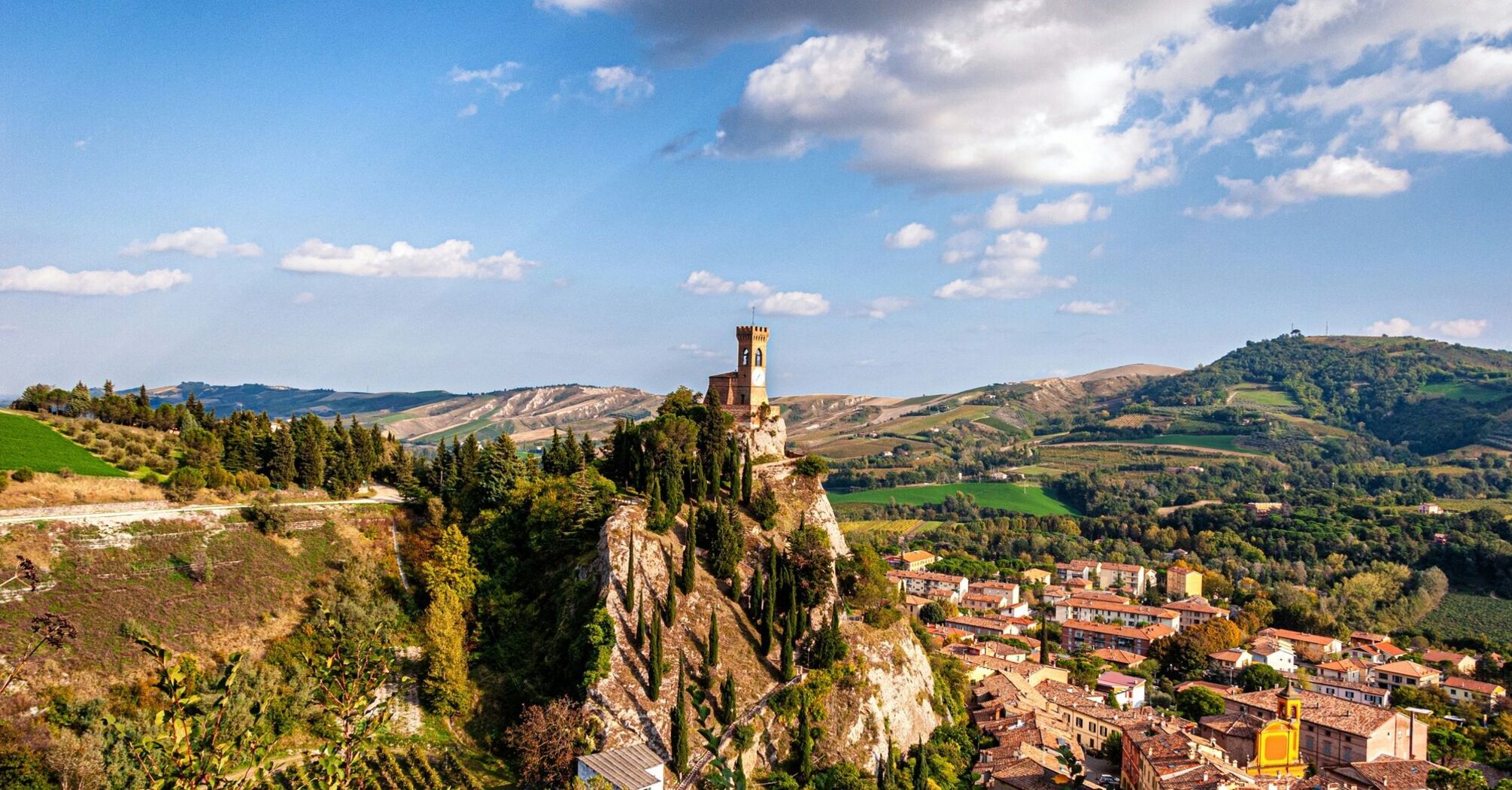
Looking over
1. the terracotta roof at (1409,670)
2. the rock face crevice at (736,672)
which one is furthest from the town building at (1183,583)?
the rock face crevice at (736,672)

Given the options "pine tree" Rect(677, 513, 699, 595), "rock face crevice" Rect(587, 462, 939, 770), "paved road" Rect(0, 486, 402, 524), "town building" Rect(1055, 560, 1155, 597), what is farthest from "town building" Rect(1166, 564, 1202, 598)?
"paved road" Rect(0, 486, 402, 524)

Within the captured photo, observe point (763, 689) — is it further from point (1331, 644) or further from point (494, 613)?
point (1331, 644)

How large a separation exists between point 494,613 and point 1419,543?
403 ft

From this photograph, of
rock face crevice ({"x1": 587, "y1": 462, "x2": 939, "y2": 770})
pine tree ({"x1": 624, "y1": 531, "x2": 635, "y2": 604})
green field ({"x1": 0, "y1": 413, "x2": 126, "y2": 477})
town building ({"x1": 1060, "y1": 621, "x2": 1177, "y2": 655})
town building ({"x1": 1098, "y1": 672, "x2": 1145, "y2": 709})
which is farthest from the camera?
town building ({"x1": 1060, "y1": 621, "x2": 1177, "y2": 655})

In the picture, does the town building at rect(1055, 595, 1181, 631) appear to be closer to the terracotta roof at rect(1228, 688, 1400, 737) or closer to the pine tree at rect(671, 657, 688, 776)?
the terracotta roof at rect(1228, 688, 1400, 737)

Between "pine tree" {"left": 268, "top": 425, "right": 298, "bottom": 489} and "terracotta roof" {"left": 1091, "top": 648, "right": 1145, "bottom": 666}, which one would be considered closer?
"pine tree" {"left": 268, "top": 425, "right": 298, "bottom": 489}

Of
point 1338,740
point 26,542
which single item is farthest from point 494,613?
point 1338,740

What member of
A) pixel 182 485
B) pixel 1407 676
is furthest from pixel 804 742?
pixel 1407 676

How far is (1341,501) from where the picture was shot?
150625 mm

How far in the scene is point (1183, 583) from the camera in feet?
362

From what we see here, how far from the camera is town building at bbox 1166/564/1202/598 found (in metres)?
110

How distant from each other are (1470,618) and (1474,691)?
38.6 metres

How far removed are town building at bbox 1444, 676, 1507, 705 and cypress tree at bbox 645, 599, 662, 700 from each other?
211 ft

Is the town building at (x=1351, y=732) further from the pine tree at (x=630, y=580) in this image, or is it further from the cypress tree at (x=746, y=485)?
the pine tree at (x=630, y=580)
